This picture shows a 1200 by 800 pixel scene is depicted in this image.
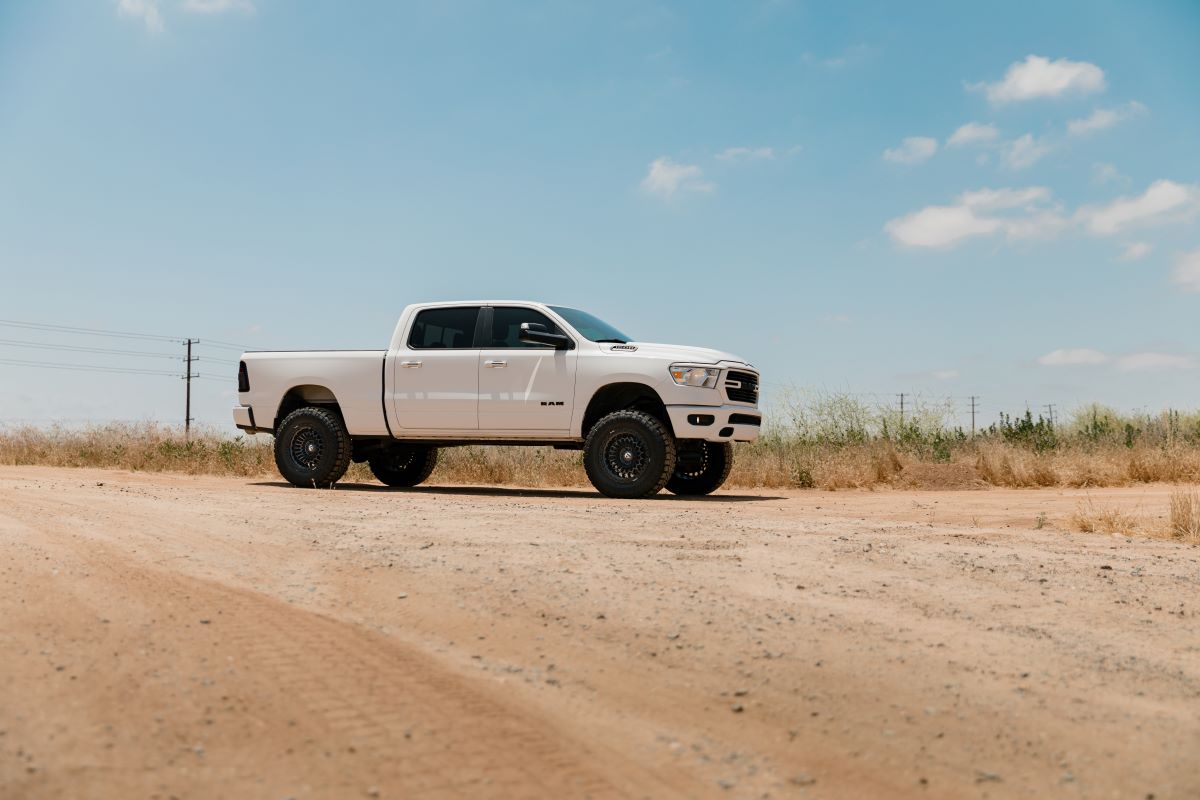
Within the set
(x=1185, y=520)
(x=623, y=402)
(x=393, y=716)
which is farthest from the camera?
(x=623, y=402)

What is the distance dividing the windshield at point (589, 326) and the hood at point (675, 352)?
0.81 ft

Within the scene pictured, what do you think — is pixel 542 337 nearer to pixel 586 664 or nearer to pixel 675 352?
pixel 675 352

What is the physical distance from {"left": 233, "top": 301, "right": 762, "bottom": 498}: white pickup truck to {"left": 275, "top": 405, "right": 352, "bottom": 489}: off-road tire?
18 mm

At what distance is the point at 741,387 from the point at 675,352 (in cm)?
92

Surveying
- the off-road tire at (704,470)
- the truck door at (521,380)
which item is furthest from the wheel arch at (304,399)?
the off-road tire at (704,470)

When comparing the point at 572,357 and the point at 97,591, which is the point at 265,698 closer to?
the point at 97,591

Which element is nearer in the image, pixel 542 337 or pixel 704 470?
pixel 542 337

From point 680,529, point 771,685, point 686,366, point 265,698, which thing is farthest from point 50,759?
point 686,366

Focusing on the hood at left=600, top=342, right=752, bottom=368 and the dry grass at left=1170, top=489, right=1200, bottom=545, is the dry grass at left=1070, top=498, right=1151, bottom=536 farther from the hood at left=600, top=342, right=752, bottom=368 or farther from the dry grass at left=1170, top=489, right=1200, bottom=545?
the hood at left=600, top=342, right=752, bottom=368

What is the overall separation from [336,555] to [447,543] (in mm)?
791

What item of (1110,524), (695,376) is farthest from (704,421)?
(1110,524)

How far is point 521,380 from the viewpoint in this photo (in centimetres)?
1335

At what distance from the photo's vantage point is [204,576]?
653cm

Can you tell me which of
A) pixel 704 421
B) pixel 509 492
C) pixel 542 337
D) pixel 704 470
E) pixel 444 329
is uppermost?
pixel 444 329
